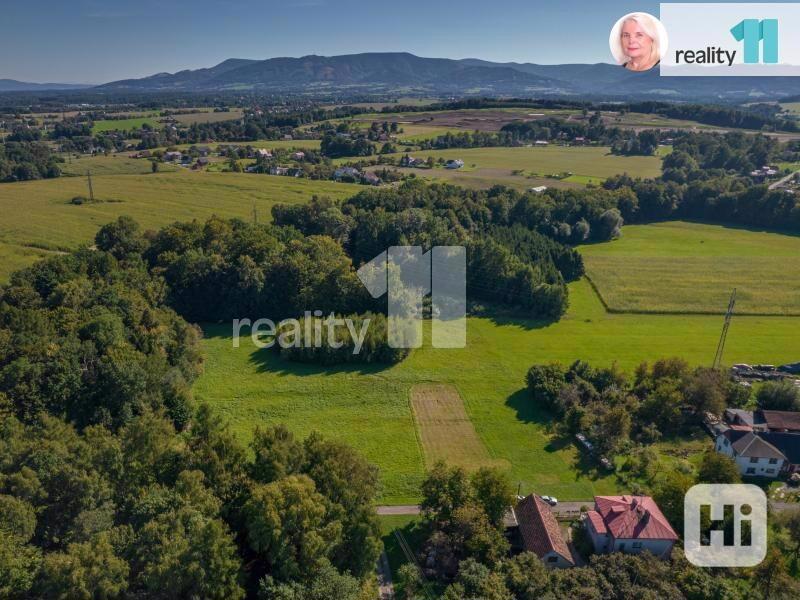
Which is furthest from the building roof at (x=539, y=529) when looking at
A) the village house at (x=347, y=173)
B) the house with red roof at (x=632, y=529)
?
the village house at (x=347, y=173)

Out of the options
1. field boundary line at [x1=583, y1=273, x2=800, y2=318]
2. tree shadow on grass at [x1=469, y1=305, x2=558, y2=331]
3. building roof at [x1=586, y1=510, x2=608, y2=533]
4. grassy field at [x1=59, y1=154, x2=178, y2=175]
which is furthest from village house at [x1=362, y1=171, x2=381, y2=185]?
building roof at [x1=586, y1=510, x2=608, y2=533]

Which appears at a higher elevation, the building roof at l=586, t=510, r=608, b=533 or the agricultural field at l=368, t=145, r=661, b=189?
the agricultural field at l=368, t=145, r=661, b=189

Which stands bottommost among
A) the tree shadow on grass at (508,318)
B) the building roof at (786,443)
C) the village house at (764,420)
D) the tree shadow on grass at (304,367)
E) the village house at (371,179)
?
the building roof at (786,443)

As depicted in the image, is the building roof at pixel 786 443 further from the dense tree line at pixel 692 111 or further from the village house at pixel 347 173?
the dense tree line at pixel 692 111

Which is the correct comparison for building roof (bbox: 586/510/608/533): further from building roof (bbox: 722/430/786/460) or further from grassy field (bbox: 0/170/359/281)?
grassy field (bbox: 0/170/359/281)

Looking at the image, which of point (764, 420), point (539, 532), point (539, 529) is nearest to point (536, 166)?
point (764, 420)

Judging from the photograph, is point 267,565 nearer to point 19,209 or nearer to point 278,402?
point 278,402
